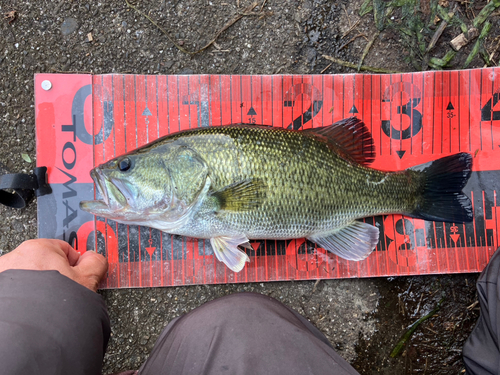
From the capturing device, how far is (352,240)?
2.38 meters

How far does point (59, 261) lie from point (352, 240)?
2.04 metres

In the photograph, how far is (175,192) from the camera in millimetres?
2055

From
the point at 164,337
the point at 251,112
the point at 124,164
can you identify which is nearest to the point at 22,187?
the point at 124,164

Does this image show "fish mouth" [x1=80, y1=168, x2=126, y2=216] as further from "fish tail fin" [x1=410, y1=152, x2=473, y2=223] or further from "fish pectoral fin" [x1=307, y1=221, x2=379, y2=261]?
"fish tail fin" [x1=410, y1=152, x2=473, y2=223]

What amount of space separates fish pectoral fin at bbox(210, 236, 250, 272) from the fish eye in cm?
78

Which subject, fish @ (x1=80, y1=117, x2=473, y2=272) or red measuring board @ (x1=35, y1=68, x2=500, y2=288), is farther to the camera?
red measuring board @ (x1=35, y1=68, x2=500, y2=288)

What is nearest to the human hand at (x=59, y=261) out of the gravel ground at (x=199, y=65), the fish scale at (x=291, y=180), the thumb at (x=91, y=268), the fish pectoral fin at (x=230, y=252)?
the thumb at (x=91, y=268)

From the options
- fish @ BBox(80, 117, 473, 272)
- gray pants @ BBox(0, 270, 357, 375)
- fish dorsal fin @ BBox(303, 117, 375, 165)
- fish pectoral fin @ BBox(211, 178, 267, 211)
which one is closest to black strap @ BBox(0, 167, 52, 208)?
fish @ BBox(80, 117, 473, 272)

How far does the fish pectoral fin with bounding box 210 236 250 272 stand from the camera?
7.43 ft

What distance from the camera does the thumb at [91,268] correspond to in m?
2.14

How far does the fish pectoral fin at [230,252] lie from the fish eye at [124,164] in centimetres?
78

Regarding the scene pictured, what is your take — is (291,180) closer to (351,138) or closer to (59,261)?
(351,138)

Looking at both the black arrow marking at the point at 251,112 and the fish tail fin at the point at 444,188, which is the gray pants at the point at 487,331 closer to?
the fish tail fin at the point at 444,188

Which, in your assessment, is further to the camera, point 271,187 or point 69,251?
point 69,251
